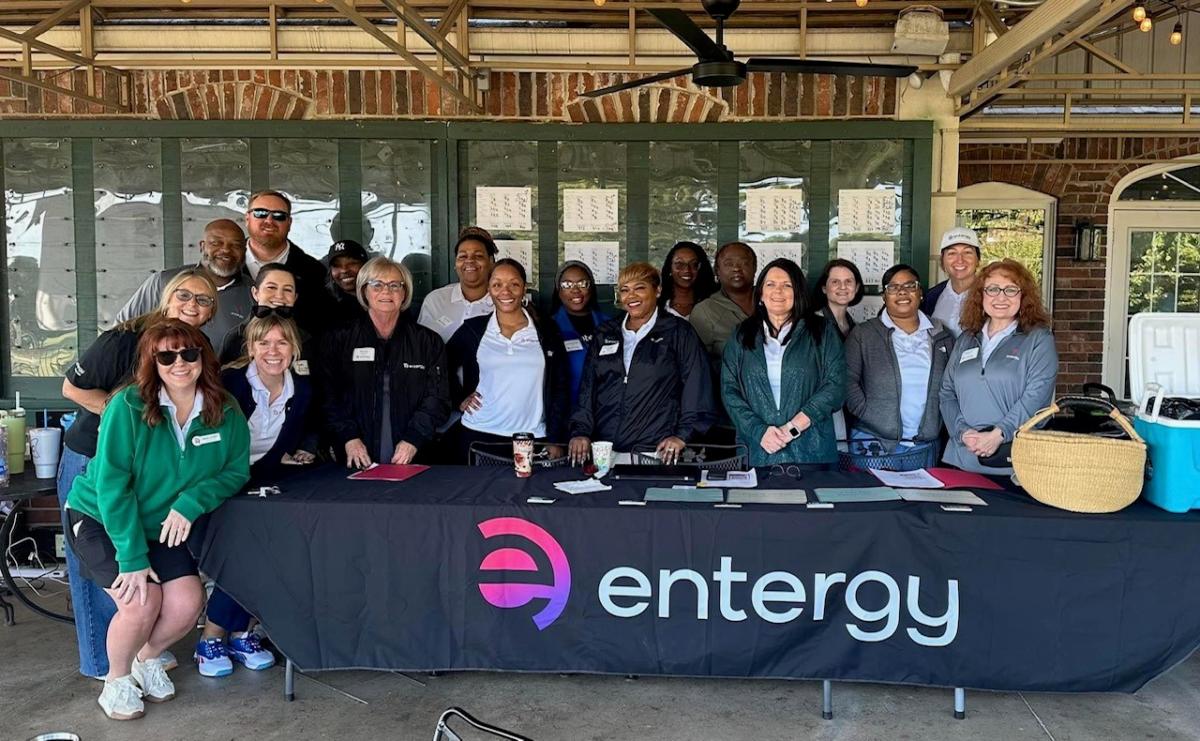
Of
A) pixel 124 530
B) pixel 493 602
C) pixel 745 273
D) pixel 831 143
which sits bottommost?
pixel 493 602

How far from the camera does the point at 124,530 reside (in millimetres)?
3027

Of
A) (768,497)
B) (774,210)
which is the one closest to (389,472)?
(768,497)

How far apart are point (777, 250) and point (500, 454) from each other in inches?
81.6

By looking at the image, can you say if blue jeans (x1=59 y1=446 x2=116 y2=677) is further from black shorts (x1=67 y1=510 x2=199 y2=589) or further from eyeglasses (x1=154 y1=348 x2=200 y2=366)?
eyeglasses (x1=154 y1=348 x2=200 y2=366)

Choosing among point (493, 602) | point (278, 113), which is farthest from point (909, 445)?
point (278, 113)

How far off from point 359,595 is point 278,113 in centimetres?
319

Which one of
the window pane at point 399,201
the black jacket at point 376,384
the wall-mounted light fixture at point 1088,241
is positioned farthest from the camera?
the wall-mounted light fixture at point 1088,241

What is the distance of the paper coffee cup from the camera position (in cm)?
341

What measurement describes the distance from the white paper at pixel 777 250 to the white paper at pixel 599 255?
79 cm

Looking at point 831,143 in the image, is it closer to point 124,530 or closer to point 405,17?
point 405,17

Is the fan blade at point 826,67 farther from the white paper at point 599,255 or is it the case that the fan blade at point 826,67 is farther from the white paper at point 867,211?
the white paper at point 599,255

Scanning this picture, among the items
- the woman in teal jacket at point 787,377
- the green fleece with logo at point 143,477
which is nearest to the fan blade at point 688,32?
the woman in teal jacket at point 787,377

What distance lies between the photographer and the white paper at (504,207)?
5145 mm

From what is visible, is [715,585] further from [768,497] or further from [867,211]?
[867,211]
